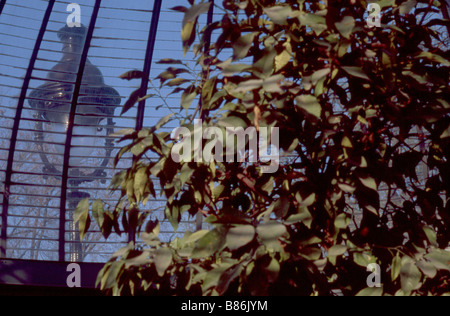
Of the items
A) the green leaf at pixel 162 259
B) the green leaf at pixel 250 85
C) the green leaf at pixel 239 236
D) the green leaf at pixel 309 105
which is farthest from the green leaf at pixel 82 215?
the green leaf at pixel 309 105

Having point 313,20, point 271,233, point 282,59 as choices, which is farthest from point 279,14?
point 271,233

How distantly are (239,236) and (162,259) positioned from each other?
13.3 inches

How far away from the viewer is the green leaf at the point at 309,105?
4.81 ft

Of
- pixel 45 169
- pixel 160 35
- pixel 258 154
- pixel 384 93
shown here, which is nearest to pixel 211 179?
pixel 258 154

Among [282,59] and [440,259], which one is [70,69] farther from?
[440,259]

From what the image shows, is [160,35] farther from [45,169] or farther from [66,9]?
[45,169]

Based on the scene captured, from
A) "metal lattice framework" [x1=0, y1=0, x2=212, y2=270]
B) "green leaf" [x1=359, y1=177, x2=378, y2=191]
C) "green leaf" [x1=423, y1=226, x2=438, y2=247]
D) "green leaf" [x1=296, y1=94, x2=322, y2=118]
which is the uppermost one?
"metal lattice framework" [x1=0, y1=0, x2=212, y2=270]

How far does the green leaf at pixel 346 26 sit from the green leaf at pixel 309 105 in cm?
26

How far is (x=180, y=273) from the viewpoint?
5.95 ft

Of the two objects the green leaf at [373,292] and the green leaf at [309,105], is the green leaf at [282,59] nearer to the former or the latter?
the green leaf at [309,105]

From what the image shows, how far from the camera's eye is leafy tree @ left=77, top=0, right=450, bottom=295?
4.89ft

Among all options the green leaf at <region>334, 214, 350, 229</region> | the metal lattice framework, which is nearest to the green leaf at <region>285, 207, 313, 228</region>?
the green leaf at <region>334, 214, 350, 229</region>

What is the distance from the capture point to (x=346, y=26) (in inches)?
57.3

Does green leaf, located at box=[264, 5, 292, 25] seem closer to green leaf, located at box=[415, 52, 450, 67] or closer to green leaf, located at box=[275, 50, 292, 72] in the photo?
green leaf, located at box=[275, 50, 292, 72]
